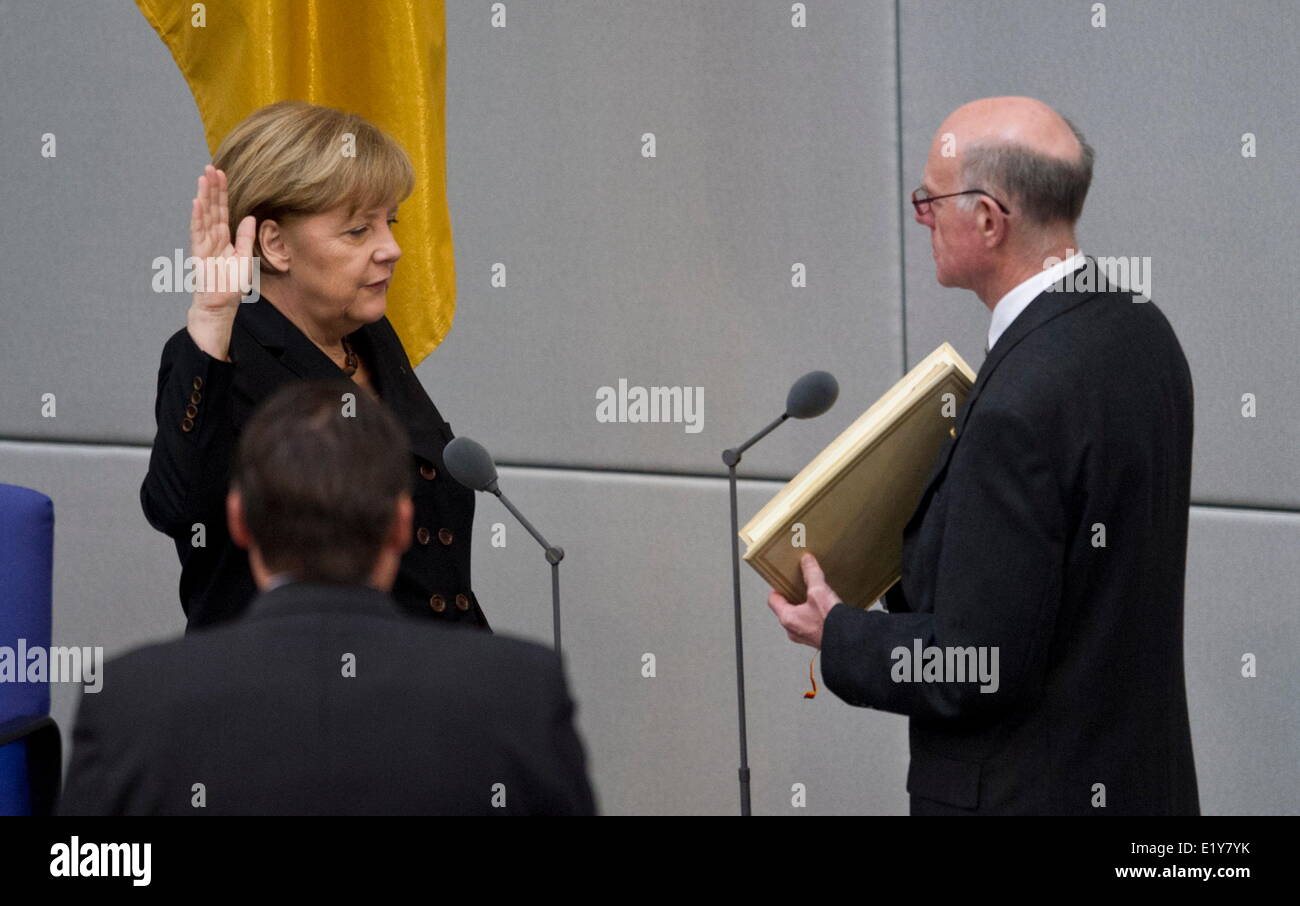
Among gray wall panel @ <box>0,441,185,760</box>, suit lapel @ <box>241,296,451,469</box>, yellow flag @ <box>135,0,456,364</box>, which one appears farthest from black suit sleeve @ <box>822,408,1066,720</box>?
gray wall panel @ <box>0,441,185,760</box>

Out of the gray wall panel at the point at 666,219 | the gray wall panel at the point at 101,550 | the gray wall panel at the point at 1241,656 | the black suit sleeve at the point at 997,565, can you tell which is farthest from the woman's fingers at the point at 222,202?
the gray wall panel at the point at 1241,656

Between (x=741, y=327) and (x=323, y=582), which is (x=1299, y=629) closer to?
(x=741, y=327)

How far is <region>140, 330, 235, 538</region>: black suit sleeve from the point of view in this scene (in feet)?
6.26

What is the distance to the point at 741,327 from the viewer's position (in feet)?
10.5

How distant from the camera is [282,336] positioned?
2.07m

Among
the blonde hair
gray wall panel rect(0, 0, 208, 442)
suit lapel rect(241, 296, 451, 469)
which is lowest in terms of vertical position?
suit lapel rect(241, 296, 451, 469)

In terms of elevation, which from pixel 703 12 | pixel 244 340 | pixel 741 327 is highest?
pixel 703 12

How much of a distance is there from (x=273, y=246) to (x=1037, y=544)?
1.08 metres

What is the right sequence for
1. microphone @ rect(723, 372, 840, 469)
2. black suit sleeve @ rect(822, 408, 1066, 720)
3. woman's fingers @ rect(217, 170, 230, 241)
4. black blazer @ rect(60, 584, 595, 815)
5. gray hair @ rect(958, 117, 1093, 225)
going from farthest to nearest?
microphone @ rect(723, 372, 840, 469), woman's fingers @ rect(217, 170, 230, 241), gray hair @ rect(958, 117, 1093, 225), black suit sleeve @ rect(822, 408, 1066, 720), black blazer @ rect(60, 584, 595, 815)

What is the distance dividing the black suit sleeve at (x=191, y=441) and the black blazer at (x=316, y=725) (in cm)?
72

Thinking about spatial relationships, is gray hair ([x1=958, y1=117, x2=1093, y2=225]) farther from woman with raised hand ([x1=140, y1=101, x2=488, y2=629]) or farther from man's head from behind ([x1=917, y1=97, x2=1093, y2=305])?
woman with raised hand ([x1=140, y1=101, x2=488, y2=629])

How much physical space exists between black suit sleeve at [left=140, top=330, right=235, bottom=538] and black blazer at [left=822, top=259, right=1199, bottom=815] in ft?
2.61

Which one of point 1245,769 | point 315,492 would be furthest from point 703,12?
point 315,492
